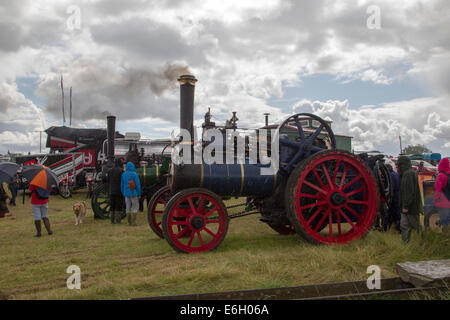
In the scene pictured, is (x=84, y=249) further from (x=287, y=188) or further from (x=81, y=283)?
(x=287, y=188)

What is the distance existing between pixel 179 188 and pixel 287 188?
1.60 metres

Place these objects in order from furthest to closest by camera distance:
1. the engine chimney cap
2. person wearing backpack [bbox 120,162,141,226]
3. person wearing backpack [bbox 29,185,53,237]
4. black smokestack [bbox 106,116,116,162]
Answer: black smokestack [bbox 106,116,116,162], person wearing backpack [bbox 120,162,141,226], person wearing backpack [bbox 29,185,53,237], the engine chimney cap

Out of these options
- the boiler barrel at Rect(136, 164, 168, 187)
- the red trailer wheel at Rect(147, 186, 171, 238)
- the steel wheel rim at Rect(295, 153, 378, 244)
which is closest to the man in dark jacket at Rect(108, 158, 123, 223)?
the boiler barrel at Rect(136, 164, 168, 187)

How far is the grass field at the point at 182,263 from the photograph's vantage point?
3.75 meters

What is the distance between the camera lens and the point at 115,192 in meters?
8.32

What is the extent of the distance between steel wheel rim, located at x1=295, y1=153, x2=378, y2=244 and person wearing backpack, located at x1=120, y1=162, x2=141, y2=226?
13.4 feet

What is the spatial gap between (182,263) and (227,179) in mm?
1441

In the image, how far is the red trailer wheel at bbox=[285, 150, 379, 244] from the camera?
519 cm

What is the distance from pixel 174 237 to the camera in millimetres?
5117

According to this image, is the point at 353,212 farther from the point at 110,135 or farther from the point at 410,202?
the point at 110,135

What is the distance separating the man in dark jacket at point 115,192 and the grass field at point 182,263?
167 cm

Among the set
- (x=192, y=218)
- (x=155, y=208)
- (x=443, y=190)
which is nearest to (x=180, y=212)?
(x=192, y=218)

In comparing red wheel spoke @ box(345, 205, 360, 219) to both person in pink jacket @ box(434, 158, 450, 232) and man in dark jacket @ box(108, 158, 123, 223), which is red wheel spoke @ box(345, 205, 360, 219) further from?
man in dark jacket @ box(108, 158, 123, 223)
